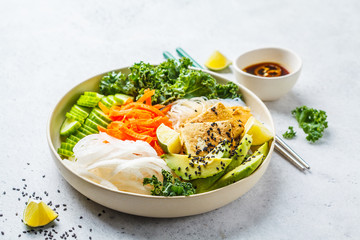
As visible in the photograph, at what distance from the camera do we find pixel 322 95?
515 centimetres

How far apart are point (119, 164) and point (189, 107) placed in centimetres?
110

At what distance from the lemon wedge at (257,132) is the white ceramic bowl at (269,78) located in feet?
3.39

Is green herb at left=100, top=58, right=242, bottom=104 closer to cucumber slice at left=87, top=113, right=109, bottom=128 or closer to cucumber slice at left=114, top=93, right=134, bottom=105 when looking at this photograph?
cucumber slice at left=114, top=93, right=134, bottom=105

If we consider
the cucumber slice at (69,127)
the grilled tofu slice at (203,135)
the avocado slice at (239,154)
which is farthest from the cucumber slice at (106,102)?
the avocado slice at (239,154)

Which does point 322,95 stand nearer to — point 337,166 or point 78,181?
point 337,166

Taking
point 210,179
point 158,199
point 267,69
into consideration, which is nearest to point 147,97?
point 210,179

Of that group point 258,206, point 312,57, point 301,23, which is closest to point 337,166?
point 258,206

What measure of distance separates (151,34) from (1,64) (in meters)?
2.17

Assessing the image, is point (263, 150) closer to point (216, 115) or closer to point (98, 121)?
point (216, 115)

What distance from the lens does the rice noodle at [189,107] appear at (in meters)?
4.14

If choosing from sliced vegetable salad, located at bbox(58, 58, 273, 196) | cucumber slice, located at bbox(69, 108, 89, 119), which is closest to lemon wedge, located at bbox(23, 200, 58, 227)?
sliced vegetable salad, located at bbox(58, 58, 273, 196)

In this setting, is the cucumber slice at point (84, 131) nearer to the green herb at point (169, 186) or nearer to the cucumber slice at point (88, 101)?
the cucumber slice at point (88, 101)

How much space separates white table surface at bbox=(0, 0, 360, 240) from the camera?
3.52m

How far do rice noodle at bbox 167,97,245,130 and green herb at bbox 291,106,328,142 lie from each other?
28.5 inches
